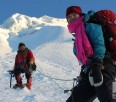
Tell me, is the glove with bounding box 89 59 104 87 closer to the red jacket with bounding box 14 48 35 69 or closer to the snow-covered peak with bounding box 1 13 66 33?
Answer: the red jacket with bounding box 14 48 35 69

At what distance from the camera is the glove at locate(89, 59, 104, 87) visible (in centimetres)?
471

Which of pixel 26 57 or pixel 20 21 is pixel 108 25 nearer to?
pixel 26 57

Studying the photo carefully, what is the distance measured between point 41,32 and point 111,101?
152 ft

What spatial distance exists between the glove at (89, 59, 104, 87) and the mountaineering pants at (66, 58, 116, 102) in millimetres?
87

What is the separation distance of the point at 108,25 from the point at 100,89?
71cm

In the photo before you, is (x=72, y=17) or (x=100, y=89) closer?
(x=100, y=89)

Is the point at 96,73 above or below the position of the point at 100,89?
above

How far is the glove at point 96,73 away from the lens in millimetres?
4707

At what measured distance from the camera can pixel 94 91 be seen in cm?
500

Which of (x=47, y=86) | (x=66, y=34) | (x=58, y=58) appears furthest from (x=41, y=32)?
(x=47, y=86)

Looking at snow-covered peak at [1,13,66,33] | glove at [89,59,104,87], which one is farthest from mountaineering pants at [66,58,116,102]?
snow-covered peak at [1,13,66,33]

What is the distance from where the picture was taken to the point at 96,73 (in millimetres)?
4719

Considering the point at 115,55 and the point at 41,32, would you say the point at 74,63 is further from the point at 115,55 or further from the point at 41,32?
the point at 41,32

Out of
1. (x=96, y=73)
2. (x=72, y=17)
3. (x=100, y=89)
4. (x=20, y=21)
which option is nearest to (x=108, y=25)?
(x=72, y=17)
